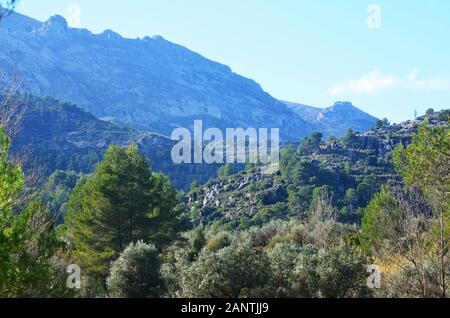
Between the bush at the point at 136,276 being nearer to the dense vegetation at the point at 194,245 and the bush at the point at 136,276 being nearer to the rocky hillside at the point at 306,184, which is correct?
the dense vegetation at the point at 194,245

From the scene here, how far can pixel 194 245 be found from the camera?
38.1 meters

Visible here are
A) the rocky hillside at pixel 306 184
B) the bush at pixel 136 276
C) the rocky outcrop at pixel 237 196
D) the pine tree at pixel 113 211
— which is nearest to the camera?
→ the bush at pixel 136 276

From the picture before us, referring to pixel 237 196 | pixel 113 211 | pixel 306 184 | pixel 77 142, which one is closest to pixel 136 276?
pixel 113 211

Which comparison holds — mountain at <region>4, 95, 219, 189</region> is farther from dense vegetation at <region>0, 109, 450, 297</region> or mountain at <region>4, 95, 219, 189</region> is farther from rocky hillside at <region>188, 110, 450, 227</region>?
dense vegetation at <region>0, 109, 450, 297</region>

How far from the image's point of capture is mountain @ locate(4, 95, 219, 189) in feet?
517

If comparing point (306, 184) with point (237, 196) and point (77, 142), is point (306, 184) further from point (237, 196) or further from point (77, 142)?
point (77, 142)

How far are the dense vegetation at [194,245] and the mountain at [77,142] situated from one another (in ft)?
396

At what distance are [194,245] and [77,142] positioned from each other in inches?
5713

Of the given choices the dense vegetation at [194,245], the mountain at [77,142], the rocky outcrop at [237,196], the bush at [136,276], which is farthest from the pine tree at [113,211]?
the mountain at [77,142]

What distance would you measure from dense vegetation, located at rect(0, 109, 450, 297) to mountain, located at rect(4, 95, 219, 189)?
121 metres

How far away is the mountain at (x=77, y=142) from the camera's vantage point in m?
158

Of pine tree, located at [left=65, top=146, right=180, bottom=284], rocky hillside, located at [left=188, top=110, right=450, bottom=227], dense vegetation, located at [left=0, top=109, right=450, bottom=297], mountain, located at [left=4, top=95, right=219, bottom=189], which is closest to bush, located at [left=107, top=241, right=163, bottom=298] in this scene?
dense vegetation, located at [left=0, top=109, right=450, bottom=297]
